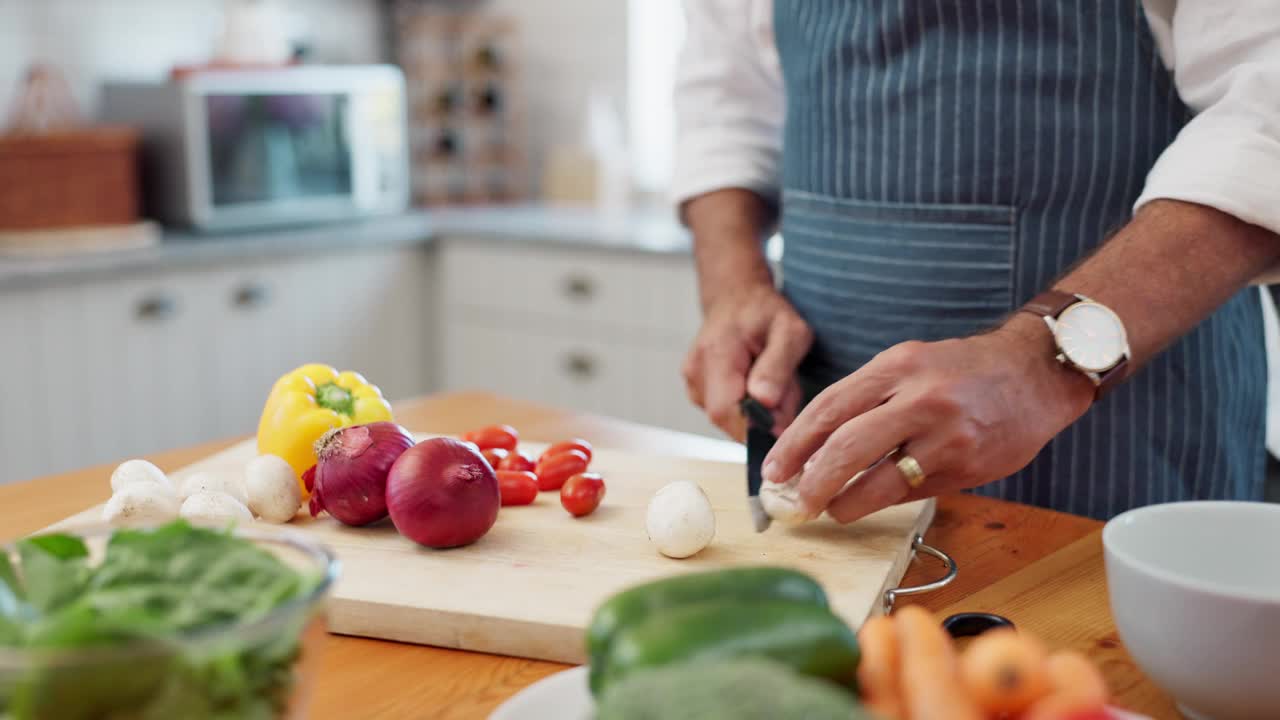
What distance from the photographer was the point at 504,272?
3127mm

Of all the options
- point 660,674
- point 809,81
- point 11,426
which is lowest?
point 11,426

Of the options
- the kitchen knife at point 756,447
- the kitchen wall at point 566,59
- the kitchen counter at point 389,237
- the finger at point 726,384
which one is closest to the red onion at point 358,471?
the kitchen knife at point 756,447

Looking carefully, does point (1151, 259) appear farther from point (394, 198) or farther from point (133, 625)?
point (394, 198)

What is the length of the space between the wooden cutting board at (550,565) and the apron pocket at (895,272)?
0.30m

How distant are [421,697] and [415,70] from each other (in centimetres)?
301

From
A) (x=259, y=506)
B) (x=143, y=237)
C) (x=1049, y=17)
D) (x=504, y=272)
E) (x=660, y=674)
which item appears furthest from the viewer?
(x=504, y=272)

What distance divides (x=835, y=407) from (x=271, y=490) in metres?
0.41

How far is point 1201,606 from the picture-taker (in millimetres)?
619

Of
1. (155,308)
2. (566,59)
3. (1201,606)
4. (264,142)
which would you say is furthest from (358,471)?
(566,59)

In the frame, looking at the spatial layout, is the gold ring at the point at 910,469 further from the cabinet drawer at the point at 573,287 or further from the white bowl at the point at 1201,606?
the cabinet drawer at the point at 573,287

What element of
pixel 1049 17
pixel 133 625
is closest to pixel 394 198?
pixel 1049 17

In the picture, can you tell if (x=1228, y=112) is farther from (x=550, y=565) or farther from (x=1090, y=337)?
(x=550, y=565)

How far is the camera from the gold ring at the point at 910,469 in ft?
→ 2.98

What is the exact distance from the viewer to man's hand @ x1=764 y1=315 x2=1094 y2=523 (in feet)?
2.94
